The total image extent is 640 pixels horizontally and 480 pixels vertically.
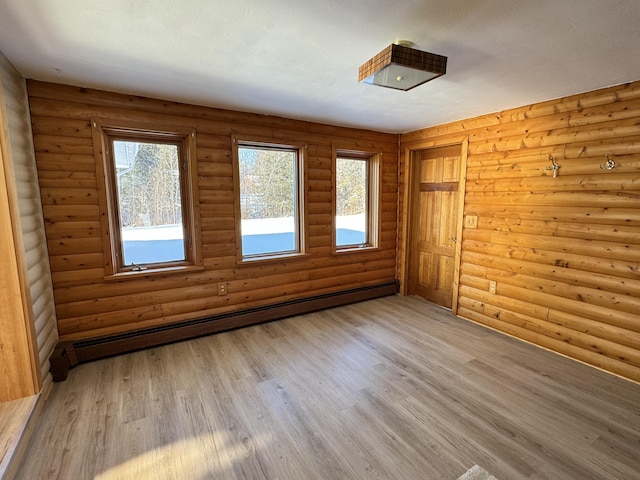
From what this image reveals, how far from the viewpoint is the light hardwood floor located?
5.58ft

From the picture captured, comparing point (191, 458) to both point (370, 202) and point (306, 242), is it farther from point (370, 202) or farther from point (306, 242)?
point (370, 202)

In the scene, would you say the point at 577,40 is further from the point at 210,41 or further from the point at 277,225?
the point at 277,225

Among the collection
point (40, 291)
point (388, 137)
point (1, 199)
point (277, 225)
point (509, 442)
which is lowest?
point (509, 442)

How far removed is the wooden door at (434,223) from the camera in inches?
156

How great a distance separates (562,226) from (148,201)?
395cm

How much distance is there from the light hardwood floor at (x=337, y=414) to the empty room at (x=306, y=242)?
0.06ft

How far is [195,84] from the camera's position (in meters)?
2.50

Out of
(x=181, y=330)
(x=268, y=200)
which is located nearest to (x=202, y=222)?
(x=268, y=200)

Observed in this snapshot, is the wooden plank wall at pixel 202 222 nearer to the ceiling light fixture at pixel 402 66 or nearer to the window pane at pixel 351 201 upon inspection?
the window pane at pixel 351 201

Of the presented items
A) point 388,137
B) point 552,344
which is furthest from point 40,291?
point 552,344

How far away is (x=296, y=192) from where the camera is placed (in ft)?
12.6

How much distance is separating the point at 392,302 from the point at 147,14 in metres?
3.95

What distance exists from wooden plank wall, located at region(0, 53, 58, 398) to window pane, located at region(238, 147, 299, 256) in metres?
1.72

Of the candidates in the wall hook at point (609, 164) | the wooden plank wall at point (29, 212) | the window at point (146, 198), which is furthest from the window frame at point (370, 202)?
the wooden plank wall at point (29, 212)
